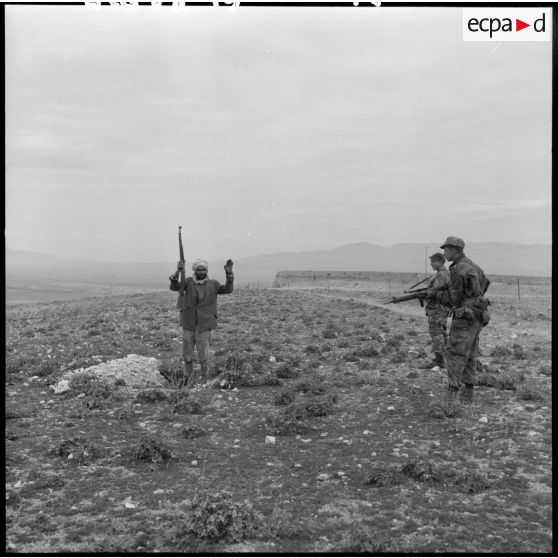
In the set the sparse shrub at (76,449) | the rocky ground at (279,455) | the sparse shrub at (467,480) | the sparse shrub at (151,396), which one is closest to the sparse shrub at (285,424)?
the rocky ground at (279,455)

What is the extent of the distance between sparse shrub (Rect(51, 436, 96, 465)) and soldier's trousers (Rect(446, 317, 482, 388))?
5.22 meters

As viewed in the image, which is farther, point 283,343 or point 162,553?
point 283,343

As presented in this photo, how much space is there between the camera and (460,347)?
26.7ft

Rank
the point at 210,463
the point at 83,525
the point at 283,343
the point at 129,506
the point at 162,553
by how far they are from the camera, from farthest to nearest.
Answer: the point at 283,343, the point at 210,463, the point at 129,506, the point at 83,525, the point at 162,553

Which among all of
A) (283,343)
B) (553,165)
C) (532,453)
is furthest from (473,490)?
(283,343)

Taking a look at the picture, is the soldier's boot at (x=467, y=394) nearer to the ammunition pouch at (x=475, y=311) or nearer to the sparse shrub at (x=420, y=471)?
the ammunition pouch at (x=475, y=311)

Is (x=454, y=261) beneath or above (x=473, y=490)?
above

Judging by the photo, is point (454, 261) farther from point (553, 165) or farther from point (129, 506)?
point (129, 506)

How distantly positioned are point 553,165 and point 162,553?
438cm

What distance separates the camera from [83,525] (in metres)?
4.54

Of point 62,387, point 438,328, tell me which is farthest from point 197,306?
point 438,328

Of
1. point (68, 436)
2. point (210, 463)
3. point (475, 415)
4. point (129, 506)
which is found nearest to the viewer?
point (129, 506)

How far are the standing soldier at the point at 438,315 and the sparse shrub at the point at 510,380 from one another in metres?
1.33

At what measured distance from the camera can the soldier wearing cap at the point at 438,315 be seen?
10508 millimetres
